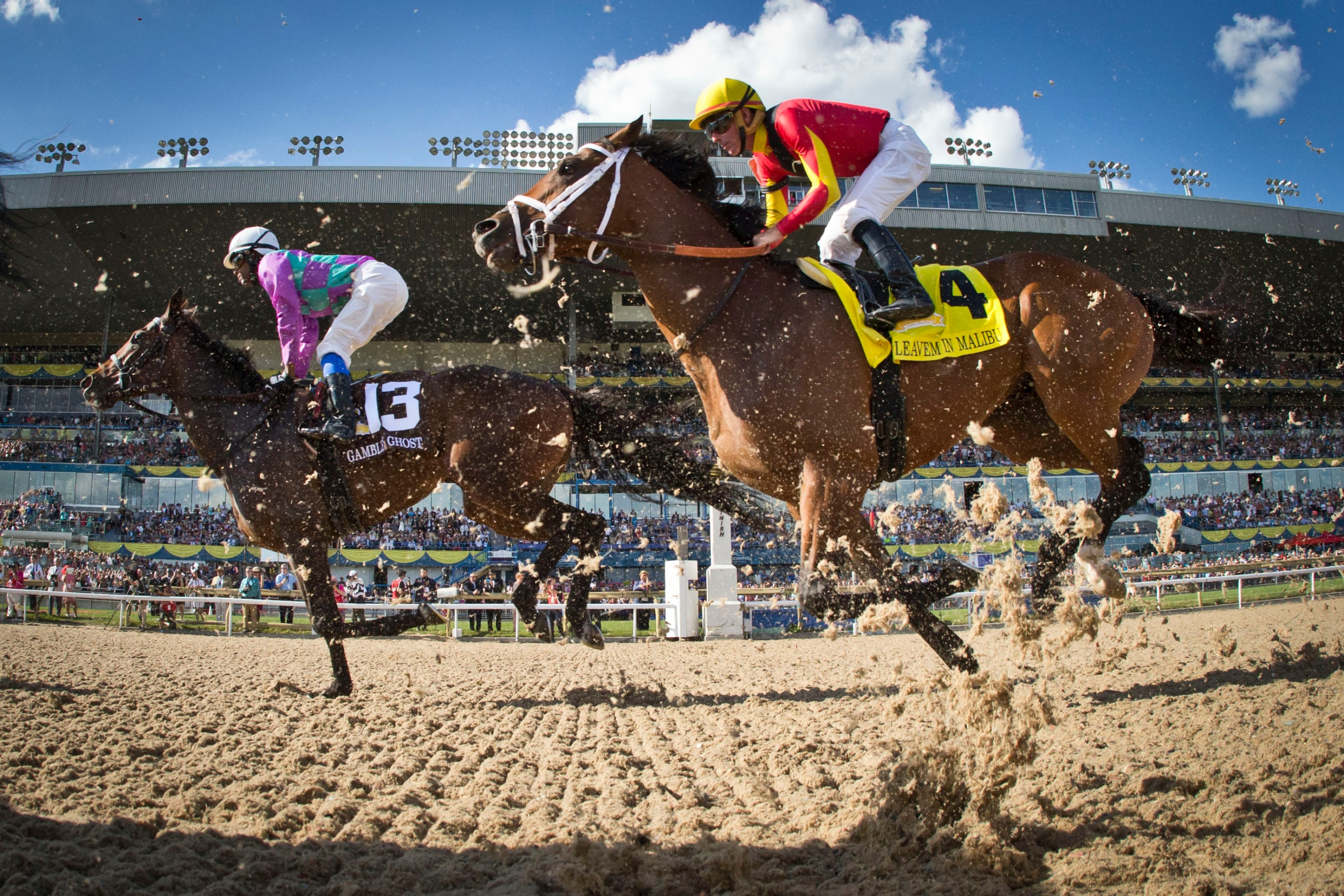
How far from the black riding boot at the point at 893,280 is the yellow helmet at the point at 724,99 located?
657 mm

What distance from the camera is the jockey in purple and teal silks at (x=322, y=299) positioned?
14.4 ft

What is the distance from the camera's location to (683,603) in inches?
428

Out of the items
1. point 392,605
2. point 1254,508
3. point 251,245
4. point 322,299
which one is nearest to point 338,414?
point 322,299

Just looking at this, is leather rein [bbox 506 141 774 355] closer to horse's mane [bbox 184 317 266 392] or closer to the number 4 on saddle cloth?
the number 4 on saddle cloth

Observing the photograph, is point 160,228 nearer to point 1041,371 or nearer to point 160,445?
point 160,445

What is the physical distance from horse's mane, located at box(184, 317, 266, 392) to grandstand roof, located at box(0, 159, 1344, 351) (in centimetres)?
1563

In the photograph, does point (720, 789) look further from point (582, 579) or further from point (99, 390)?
point (99, 390)

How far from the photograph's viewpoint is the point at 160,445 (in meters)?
24.6

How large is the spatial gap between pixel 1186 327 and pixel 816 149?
2.07 metres

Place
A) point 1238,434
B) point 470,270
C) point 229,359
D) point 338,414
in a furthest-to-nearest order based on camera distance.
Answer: point 1238,434, point 470,270, point 229,359, point 338,414

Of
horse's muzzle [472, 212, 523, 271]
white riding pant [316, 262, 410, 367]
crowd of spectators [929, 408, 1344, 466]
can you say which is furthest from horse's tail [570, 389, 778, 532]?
crowd of spectators [929, 408, 1344, 466]

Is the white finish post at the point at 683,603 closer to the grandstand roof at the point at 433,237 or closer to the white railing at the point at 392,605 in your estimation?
the white railing at the point at 392,605

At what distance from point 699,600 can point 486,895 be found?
448 inches

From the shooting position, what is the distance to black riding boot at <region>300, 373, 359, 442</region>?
4.21 metres
